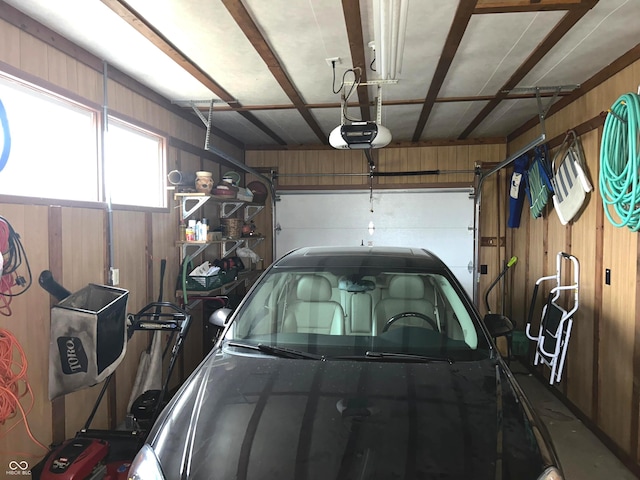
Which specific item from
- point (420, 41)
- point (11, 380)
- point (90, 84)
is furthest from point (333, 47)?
point (11, 380)

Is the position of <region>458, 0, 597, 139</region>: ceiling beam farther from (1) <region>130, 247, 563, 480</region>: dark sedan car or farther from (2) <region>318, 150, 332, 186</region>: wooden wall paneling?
(2) <region>318, 150, 332, 186</region>: wooden wall paneling

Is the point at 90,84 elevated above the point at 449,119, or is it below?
below

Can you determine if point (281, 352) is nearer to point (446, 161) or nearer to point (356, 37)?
point (356, 37)

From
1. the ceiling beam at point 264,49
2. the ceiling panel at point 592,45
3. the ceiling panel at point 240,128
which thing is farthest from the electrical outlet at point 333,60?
the ceiling panel at point 240,128

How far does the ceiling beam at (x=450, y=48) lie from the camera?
2049mm

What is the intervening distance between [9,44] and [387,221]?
436cm

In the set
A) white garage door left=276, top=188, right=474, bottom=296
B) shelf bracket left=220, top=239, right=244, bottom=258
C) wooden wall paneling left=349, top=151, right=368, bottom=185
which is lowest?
shelf bracket left=220, top=239, right=244, bottom=258

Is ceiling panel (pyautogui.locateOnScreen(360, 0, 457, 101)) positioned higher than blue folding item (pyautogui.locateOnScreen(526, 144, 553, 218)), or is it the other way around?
ceiling panel (pyautogui.locateOnScreen(360, 0, 457, 101))

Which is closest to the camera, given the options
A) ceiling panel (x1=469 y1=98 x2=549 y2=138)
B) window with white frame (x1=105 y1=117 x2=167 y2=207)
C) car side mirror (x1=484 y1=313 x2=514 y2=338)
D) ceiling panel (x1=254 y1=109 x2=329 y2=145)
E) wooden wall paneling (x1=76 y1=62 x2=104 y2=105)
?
car side mirror (x1=484 y1=313 x2=514 y2=338)

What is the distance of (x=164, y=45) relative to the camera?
246cm

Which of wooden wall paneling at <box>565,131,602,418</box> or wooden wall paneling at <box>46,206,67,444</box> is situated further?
wooden wall paneling at <box>565,131,602,418</box>

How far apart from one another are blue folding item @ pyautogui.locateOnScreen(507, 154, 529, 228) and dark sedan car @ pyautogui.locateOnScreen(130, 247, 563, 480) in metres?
3.04

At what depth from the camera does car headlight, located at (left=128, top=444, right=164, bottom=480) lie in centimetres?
120

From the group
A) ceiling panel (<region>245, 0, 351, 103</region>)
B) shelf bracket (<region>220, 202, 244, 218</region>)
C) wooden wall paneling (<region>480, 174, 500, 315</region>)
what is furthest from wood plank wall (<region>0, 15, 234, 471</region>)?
wooden wall paneling (<region>480, 174, 500, 315</region>)
